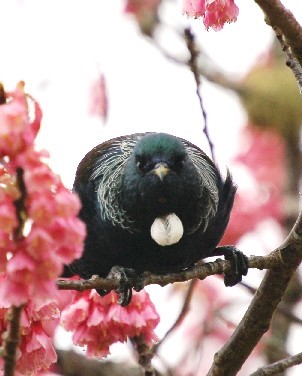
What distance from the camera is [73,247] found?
58.1 inches

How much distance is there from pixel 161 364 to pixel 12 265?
1529 mm

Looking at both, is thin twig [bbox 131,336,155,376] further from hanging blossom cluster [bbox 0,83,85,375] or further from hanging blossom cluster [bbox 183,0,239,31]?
hanging blossom cluster [bbox 0,83,85,375]

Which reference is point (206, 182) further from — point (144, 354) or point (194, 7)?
point (194, 7)

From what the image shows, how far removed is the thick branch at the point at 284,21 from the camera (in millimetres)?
1953

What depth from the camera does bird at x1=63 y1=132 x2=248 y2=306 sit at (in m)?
2.49

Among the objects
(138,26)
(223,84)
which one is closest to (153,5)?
(138,26)

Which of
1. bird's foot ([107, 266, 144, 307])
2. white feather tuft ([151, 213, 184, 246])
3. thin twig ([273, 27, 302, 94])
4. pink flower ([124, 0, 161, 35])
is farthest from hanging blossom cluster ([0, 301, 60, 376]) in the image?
pink flower ([124, 0, 161, 35])

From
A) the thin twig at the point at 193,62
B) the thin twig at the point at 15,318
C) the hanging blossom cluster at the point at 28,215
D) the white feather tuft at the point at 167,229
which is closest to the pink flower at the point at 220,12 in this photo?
the thin twig at the point at 193,62

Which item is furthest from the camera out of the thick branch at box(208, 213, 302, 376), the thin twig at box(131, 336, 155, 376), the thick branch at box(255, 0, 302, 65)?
the thin twig at box(131, 336, 155, 376)

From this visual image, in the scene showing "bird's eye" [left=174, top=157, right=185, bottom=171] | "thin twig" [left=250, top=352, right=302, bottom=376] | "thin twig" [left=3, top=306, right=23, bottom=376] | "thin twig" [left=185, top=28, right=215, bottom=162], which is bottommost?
"thin twig" [left=250, top=352, right=302, bottom=376]

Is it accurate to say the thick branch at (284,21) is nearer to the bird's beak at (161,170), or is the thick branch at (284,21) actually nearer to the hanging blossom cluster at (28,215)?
the bird's beak at (161,170)

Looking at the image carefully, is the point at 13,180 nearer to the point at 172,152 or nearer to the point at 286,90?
the point at 172,152

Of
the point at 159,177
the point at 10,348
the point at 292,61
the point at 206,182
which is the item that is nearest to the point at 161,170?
the point at 159,177

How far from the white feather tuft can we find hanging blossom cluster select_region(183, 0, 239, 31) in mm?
599
